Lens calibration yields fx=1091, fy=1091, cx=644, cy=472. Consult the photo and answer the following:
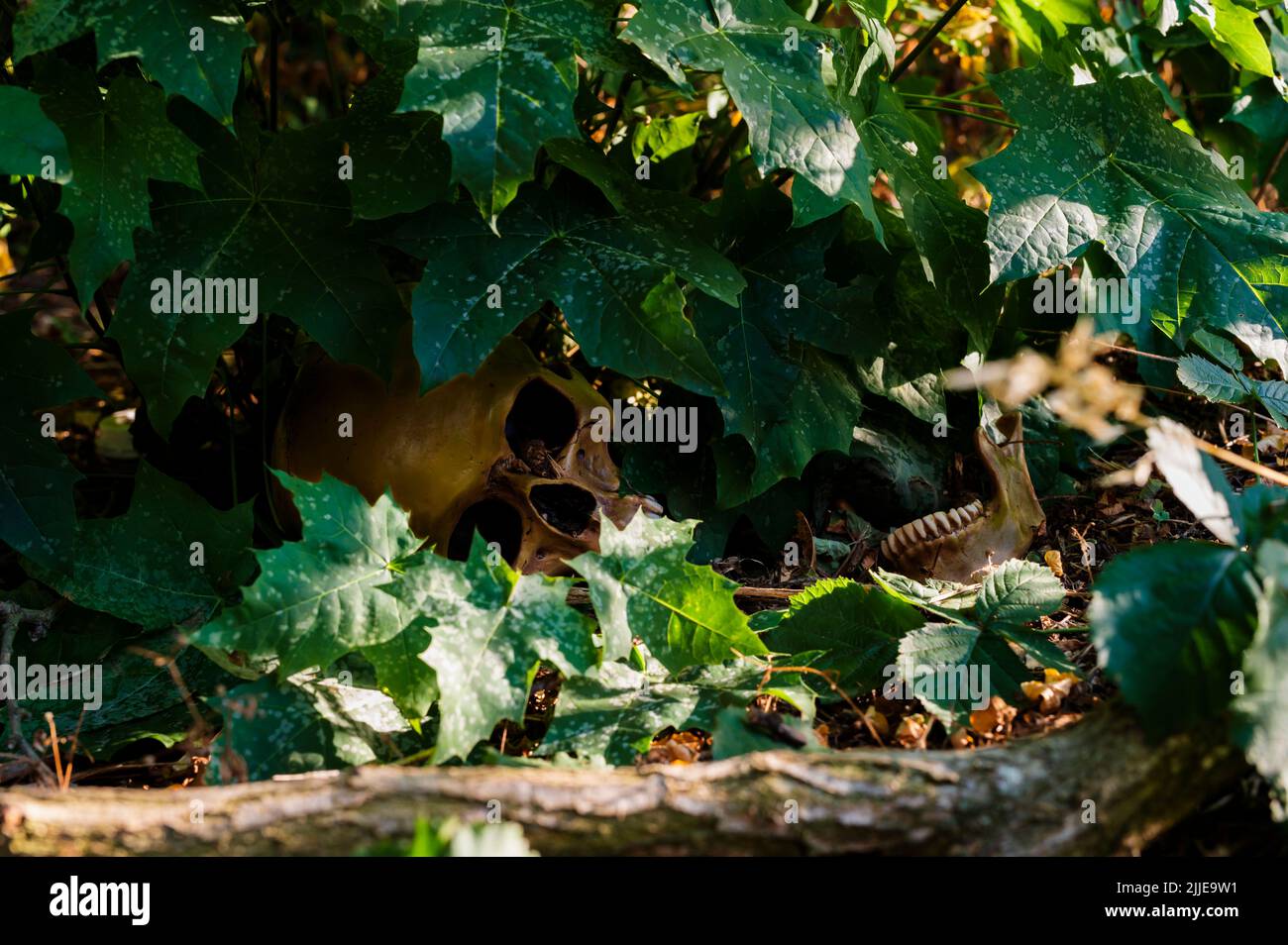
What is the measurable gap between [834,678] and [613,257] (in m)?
0.76

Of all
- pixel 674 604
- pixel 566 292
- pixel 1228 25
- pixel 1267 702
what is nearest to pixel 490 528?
pixel 566 292

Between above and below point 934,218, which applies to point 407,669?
below

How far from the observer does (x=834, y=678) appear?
161 cm

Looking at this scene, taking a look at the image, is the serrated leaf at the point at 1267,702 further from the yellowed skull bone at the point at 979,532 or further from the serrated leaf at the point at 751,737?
the yellowed skull bone at the point at 979,532

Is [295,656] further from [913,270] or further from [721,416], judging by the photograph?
[913,270]

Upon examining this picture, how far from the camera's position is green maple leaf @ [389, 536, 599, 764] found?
1.33 metres

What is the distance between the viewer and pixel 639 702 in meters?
1.48

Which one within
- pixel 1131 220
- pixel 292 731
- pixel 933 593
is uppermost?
pixel 1131 220

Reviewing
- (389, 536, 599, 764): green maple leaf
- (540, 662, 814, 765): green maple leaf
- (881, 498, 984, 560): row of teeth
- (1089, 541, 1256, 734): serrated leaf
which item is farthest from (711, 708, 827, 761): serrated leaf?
(881, 498, 984, 560): row of teeth

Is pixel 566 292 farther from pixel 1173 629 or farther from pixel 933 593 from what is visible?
pixel 1173 629

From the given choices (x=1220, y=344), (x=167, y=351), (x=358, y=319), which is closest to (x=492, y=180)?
(x=358, y=319)

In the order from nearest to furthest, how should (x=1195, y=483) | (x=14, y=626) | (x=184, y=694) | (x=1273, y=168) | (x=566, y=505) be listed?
(x=1195, y=483), (x=184, y=694), (x=14, y=626), (x=566, y=505), (x=1273, y=168)

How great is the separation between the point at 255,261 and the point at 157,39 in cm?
37

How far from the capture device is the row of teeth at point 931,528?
1.98 meters
